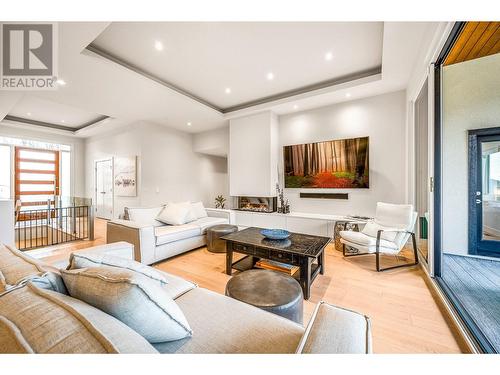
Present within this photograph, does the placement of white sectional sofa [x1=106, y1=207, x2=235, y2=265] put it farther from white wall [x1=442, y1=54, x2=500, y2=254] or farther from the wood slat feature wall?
the wood slat feature wall

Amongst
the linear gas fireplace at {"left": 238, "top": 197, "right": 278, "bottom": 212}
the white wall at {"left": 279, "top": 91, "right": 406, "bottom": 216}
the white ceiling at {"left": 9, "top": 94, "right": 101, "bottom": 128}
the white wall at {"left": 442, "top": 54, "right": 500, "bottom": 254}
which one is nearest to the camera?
the white wall at {"left": 442, "top": 54, "right": 500, "bottom": 254}

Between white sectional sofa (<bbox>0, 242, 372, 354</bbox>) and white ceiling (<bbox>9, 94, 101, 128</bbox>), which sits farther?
white ceiling (<bbox>9, 94, 101, 128</bbox>)

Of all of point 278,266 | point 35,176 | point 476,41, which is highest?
point 476,41

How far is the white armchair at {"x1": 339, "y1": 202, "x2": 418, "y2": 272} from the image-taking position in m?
2.64

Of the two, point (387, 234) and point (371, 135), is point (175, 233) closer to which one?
point (387, 234)

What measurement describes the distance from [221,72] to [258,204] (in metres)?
2.89

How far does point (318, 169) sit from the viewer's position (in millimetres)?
4219

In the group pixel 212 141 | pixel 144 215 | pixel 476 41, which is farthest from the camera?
pixel 212 141

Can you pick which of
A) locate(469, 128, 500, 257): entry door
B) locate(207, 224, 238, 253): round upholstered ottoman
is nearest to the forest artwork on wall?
locate(469, 128, 500, 257): entry door

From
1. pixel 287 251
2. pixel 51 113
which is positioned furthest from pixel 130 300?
pixel 51 113

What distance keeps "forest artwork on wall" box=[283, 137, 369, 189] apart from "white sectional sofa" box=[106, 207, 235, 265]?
2.05 metres

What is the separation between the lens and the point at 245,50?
2.69 meters

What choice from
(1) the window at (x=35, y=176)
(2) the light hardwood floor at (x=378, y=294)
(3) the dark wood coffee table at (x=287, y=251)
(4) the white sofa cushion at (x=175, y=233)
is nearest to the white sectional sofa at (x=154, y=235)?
(4) the white sofa cushion at (x=175, y=233)
